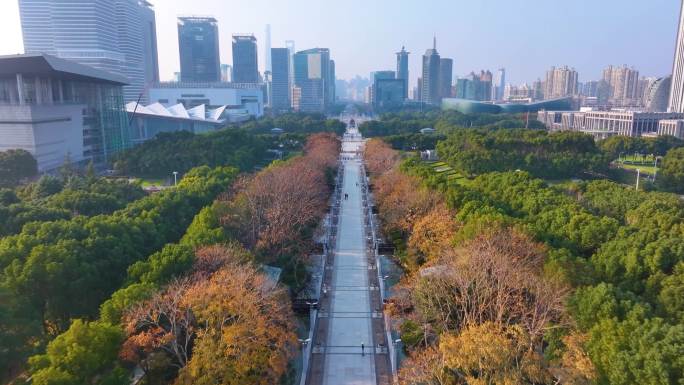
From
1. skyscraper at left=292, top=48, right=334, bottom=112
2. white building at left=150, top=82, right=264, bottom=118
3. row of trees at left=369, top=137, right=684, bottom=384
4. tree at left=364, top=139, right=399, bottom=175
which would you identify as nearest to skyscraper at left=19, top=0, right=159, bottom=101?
white building at left=150, top=82, right=264, bottom=118

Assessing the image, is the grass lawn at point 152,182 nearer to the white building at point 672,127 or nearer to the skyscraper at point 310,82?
the white building at point 672,127

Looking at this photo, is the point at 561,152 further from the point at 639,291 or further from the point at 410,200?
the point at 639,291

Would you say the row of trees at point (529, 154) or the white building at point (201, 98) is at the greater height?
the white building at point (201, 98)

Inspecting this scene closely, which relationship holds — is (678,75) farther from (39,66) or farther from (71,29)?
(71,29)

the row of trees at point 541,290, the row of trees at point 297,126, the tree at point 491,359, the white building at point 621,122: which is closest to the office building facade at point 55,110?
the row of trees at point 297,126

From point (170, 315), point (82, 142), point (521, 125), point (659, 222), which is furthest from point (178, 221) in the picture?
point (521, 125)

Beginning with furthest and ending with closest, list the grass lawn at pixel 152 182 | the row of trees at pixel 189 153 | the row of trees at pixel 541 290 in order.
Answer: the row of trees at pixel 189 153, the grass lawn at pixel 152 182, the row of trees at pixel 541 290

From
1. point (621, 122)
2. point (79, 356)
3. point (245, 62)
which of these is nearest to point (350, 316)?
point (79, 356)
